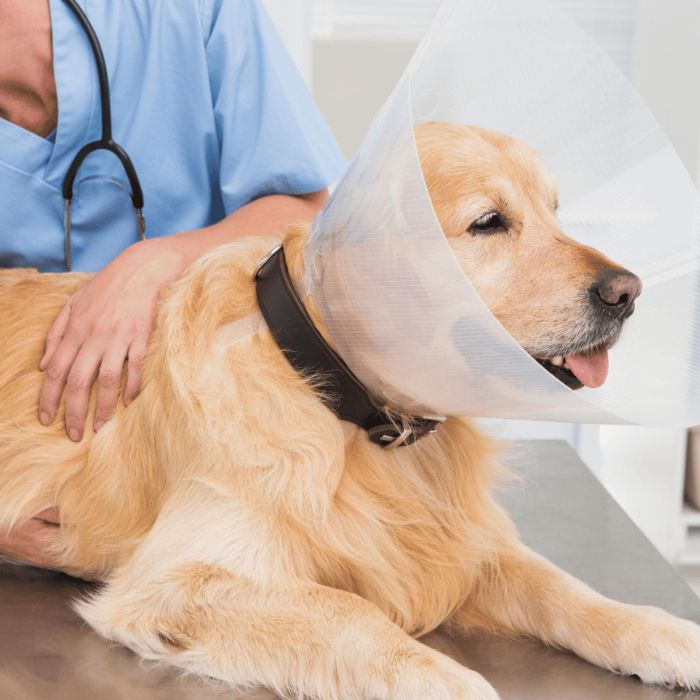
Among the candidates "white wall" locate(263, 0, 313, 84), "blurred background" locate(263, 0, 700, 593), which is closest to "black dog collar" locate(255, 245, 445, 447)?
"blurred background" locate(263, 0, 700, 593)

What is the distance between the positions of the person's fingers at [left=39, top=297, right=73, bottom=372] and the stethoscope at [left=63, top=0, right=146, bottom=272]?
0.24m

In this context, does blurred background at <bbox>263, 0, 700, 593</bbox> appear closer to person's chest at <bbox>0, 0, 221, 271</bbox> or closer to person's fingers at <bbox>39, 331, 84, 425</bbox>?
person's chest at <bbox>0, 0, 221, 271</bbox>

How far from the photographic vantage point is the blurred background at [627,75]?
2605mm

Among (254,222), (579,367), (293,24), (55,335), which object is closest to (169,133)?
(254,222)

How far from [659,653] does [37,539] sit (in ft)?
2.25

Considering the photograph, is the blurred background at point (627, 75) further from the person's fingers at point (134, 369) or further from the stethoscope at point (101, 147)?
the person's fingers at point (134, 369)

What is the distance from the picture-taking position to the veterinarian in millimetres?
1448

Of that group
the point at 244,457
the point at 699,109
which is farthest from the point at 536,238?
the point at 699,109

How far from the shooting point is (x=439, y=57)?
1004 mm

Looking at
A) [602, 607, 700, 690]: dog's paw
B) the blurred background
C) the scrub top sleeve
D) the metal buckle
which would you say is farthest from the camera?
the blurred background

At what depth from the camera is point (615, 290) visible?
3.24 feet

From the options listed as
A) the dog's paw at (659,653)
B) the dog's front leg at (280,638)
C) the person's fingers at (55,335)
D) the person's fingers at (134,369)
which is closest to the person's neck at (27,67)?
the person's fingers at (55,335)

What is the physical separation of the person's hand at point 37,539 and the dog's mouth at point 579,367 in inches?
23.5

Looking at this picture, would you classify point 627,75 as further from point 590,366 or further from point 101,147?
point 590,366
